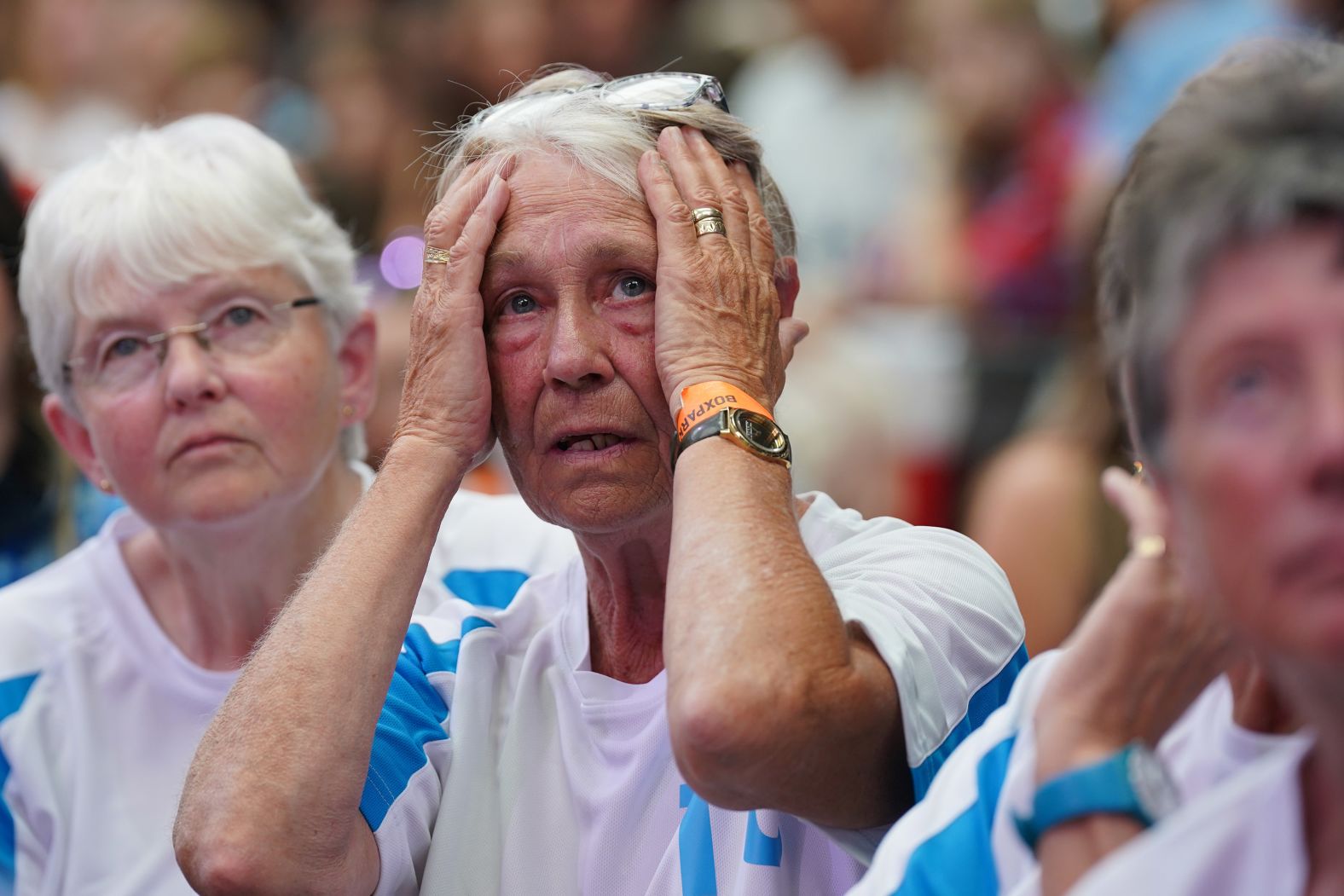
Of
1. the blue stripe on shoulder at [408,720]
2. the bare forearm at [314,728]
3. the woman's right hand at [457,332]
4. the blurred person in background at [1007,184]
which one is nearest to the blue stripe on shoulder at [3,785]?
the bare forearm at [314,728]

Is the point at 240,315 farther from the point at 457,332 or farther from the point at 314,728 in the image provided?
the point at 314,728

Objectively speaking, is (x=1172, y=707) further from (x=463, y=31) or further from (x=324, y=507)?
(x=463, y=31)

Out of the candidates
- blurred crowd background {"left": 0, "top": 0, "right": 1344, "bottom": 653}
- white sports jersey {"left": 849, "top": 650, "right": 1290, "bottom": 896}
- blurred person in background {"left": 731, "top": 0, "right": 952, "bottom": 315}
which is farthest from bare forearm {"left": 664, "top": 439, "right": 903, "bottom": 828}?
blurred person in background {"left": 731, "top": 0, "right": 952, "bottom": 315}

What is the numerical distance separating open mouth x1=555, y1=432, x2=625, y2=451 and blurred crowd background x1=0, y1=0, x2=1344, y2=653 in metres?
1.63

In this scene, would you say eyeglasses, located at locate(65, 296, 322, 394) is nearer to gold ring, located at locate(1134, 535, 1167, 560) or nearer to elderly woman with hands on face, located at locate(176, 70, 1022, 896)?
elderly woman with hands on face, located at locate(176, 70, 1022, 896)

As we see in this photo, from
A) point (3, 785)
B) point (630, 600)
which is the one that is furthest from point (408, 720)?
point (3, 785)

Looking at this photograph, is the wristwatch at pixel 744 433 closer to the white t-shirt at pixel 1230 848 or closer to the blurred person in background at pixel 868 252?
the white t-shirt at pixel 1230 848

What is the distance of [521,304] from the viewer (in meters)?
2.38

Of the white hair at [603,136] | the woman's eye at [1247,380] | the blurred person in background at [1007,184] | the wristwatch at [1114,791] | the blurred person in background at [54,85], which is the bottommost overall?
the wristwatch at [1114,791]

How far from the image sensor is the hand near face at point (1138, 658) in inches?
59.8

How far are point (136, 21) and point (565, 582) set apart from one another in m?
5.96

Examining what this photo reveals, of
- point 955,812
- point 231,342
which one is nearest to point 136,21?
point 231,342

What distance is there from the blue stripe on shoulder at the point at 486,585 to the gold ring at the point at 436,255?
0.71 metres

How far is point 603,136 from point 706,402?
1.62 ft
